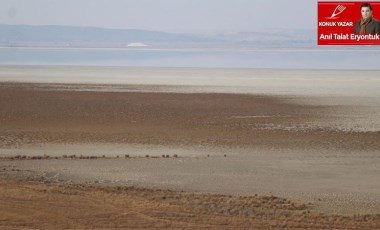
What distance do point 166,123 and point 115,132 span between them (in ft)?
10.0

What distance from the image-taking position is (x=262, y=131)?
980 inches

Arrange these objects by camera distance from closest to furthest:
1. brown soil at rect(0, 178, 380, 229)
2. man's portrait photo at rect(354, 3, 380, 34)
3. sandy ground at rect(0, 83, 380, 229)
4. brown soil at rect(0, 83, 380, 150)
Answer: brown soil at rect(0, 178, 380, 229)
sandy ground at rect(0, 83, 380, 229)
man's portrait photo at rect(354, 3, 380, 34)
brown soil at rect(0, 83, 380, 150)

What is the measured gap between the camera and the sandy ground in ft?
40.3

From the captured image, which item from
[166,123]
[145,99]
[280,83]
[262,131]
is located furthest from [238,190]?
[280,83]

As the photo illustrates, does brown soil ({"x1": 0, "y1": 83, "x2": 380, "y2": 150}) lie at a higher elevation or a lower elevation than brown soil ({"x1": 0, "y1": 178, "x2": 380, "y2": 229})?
lower

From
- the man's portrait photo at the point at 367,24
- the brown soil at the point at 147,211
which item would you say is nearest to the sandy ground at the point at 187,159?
the brown soil at the point at 147,211

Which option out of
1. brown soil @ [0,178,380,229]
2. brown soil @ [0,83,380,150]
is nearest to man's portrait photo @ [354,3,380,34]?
brown soil @ [0,178,380,229]

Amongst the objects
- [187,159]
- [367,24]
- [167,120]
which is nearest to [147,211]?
[187,159]

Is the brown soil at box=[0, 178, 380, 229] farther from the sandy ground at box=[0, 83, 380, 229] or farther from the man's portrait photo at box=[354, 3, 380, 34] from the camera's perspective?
the man's portrait photo at box=[354, 3, 380, 34]

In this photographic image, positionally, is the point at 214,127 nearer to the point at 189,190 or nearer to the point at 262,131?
the point at 262,131

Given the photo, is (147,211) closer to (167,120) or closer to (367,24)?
(367,24)

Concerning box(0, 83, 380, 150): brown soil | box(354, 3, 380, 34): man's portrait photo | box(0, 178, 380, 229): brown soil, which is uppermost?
box(354, 3, 380, 34): man's portrait photo

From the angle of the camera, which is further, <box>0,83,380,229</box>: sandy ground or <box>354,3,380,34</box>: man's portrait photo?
<box>354,3,380,34</box>: man's portrait photo

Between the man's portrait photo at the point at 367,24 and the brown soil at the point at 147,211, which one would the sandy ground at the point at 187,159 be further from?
the man's portrait photo at the point at 367,24
